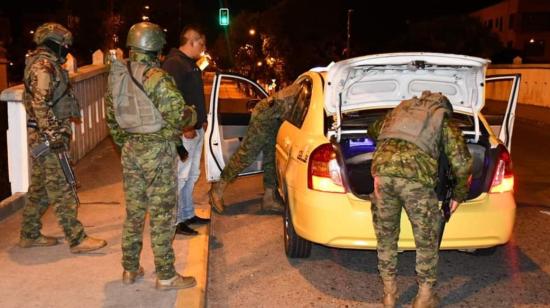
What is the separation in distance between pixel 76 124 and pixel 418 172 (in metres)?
6.78

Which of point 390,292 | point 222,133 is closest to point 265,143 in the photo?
point 222,133

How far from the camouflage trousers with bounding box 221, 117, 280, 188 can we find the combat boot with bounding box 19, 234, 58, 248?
2133mm

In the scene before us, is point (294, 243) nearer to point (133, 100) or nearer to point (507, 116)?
point (133, 100)

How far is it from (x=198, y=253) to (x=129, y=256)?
0.92m

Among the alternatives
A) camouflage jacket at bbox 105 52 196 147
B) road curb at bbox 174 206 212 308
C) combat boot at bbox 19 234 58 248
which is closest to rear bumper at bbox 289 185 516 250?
road curb at bbox 174 206 212 308

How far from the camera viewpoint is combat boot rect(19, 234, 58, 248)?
17.8ft

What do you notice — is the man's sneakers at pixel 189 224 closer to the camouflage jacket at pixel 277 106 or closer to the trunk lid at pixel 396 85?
the camouflage jacket at pixel 277 106

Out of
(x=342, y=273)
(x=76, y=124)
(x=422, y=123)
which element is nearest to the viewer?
(x=422, y=123)

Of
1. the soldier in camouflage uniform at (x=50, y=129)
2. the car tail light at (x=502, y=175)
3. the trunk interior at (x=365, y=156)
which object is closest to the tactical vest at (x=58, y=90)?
the soldier in camouflage uniform at (x=50, y=129)

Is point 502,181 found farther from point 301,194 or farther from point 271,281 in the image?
point 271,281

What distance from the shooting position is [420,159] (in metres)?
4.21

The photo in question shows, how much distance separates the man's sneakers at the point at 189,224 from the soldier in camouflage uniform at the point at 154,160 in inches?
54.3

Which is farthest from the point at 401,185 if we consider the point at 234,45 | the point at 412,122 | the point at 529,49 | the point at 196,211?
the point at 529,49

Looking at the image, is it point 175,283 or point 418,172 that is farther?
point 175,283
